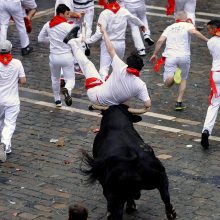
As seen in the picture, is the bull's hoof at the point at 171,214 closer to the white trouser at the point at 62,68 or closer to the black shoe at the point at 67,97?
the black shoe at the point at 67,97

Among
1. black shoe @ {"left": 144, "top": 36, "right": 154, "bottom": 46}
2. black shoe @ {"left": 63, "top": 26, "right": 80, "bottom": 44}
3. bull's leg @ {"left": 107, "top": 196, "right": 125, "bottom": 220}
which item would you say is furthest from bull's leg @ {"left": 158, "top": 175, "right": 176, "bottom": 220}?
black shoe @ {"left": 144, "top": 36, "right": 154, "bottom": 46}

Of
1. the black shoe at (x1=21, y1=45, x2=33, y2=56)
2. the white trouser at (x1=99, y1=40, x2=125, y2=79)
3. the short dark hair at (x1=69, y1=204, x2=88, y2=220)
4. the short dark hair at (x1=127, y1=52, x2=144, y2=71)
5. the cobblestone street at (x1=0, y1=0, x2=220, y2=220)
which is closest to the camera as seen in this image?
the short dark hair at (x1=69, y1=204, x2=88, y2=220)

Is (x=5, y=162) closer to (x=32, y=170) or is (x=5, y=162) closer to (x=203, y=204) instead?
(x=32, y=170)

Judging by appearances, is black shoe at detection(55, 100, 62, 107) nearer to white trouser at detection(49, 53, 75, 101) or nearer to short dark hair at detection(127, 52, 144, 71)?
white trouser at detection(49, 53, 75, 101)

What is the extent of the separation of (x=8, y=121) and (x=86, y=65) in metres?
1.57

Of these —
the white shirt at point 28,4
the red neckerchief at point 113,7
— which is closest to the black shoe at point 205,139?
the red neckerchief at point 113,7

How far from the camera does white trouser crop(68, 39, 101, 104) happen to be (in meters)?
12.8

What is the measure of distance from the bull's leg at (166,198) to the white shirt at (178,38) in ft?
17.3

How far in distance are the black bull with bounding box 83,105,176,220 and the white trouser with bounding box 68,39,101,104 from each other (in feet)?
5.04

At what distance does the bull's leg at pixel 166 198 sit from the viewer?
36.2 ft

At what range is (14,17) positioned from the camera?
65.0ft

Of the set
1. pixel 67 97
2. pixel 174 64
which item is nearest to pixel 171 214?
pixel 67 97

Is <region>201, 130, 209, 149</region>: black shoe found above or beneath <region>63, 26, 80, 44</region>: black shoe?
beneath

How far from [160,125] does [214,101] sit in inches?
54.0
